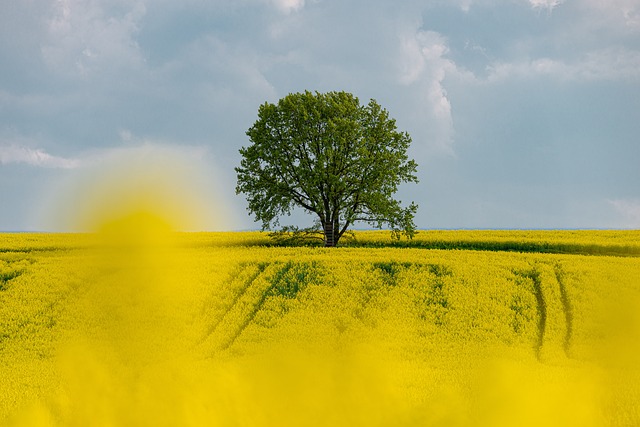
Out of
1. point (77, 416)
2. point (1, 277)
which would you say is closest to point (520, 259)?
point (77, 416)

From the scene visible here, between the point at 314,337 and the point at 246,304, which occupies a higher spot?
the point at 246,304

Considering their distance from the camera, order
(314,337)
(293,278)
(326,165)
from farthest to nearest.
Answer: (326,165) < (293,278) < (314,337)

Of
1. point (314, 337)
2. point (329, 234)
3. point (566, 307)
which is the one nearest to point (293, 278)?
point (314, 337)

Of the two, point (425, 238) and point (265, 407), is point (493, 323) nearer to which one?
point (265, 407)

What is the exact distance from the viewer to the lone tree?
37031 millimetres

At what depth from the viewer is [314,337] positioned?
2022 centimetres

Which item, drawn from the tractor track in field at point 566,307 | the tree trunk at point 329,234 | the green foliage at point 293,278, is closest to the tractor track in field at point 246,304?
the green foliage at point 293,278

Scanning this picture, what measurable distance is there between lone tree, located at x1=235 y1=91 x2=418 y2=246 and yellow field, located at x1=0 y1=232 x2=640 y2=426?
708 cm

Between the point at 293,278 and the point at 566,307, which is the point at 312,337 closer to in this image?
the point at 293,278

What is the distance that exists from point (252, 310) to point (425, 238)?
20.6m

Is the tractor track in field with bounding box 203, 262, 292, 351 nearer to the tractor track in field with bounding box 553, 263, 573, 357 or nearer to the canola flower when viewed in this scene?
the canola flower

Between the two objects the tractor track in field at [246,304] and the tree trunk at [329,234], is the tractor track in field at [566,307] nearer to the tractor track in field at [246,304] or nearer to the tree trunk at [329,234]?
the tractor track in field at [246,304]

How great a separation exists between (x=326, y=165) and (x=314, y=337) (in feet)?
58.9

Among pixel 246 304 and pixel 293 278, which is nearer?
pixel 246 304
